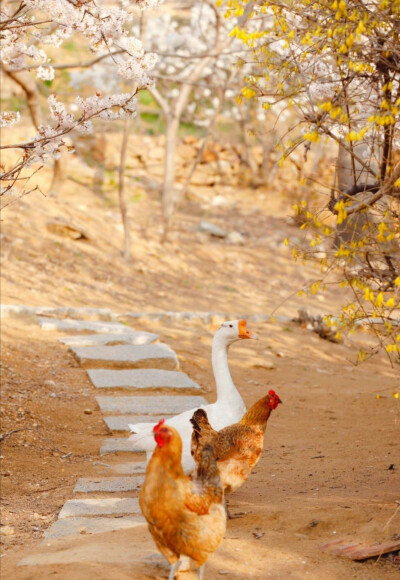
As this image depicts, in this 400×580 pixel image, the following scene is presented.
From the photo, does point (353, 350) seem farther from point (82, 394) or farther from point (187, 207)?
point (187, 207)

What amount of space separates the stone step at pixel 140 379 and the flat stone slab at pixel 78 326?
155 cm

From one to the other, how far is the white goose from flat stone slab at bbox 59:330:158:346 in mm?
3614

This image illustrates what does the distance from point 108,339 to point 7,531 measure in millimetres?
4815

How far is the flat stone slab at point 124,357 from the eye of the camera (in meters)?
8.37

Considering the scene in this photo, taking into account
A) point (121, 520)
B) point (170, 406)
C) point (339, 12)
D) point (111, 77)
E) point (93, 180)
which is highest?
point (111, 77)

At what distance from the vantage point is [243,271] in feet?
53.1

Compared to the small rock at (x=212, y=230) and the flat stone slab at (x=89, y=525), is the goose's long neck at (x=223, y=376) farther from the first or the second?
the small rock at (x=212, y=230)

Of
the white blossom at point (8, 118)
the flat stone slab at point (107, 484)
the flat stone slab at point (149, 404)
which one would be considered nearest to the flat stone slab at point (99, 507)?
the flat stone slab at point (107, 484)

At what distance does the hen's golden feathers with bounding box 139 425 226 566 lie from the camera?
11.1 ft

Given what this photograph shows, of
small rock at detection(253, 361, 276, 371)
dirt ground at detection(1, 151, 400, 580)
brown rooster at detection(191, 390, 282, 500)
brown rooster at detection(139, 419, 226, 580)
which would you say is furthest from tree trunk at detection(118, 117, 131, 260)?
brown rooster at detection(139, 419, 226, 580)

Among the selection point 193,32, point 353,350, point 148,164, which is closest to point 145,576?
point 353,350

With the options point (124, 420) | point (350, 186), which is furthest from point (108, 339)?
point (350, 186)

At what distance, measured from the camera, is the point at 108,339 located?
9.19 metres

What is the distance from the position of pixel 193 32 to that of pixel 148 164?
14.4 feet
